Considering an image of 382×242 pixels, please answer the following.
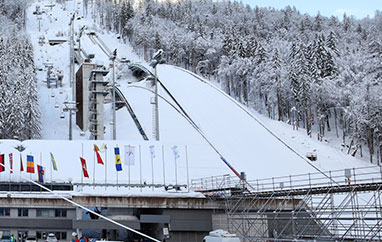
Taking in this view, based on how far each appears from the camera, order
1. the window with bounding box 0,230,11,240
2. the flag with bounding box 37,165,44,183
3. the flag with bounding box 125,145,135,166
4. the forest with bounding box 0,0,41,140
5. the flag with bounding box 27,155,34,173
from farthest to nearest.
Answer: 1. the forest with bounding box 0,0,41,140
2. the flag with bounding box 125,145,135,166
3. the flag with bounding box 37,165,44,183
4. the flag with bounding box 27,155,34,173
5. the window with bounding box 0,230,11,240

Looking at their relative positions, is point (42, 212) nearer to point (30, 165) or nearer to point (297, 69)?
point (30, 165)

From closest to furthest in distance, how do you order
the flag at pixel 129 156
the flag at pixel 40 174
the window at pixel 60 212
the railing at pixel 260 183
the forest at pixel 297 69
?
the railing at pixel 260 183 → the window at pixel 60 212 → the flag at pixel 40 174 → the flag at pixel 129 156 → the forest at pixel 297 69

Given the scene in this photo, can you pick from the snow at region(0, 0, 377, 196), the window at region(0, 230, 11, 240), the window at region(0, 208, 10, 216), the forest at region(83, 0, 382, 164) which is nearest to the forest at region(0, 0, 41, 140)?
the snow at region(0, 0, 377, 196)

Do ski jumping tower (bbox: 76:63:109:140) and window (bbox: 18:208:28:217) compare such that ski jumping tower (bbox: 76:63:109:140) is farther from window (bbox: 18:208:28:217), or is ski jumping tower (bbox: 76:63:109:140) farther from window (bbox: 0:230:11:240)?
window (bbox: 0:230:11:240)

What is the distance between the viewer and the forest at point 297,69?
5509 centimetres

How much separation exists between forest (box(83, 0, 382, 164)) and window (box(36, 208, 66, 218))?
34078 mm

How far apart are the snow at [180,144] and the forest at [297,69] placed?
632 centimetres

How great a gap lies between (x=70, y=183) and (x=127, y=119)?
2142 centimetres

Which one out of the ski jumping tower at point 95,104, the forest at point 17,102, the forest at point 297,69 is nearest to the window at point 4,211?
the forest at point 17,102

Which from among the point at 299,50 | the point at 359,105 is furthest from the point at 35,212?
the point at 299,50

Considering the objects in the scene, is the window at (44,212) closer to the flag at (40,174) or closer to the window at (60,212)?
the window at (60,212)

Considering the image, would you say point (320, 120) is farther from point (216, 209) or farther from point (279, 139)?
point (216, 209)

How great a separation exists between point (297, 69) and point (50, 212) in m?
41.6

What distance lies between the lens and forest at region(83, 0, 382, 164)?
55094 millimetres
